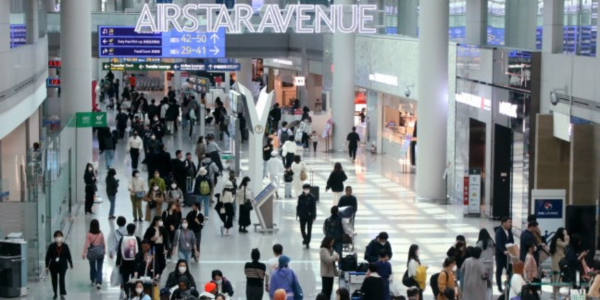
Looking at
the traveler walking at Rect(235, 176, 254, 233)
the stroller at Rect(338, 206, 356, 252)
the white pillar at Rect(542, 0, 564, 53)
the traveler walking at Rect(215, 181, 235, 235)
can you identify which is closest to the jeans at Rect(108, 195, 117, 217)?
the traveler walking at Rect(215, 181, 235, 235)

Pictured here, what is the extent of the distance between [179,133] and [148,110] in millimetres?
1814

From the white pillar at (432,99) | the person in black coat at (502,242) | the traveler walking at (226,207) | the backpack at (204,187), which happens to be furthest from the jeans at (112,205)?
the person in black coat at (502,242)

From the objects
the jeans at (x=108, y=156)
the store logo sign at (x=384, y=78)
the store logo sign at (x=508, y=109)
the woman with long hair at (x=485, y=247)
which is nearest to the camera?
the woman with long hair at (x=485, y=247)

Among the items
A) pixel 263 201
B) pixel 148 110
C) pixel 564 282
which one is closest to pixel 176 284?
pixel 564 282

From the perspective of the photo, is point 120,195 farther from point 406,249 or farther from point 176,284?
point 176,284

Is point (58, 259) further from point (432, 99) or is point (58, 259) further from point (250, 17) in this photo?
point (250, 17)

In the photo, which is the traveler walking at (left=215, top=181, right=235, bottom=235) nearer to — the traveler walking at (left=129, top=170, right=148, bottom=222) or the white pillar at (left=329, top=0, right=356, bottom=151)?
the traveler walking at (left=129, top=170, right=148, bottom=222)

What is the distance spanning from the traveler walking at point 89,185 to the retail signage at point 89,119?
1.19 meters

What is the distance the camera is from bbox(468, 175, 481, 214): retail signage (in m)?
29.2

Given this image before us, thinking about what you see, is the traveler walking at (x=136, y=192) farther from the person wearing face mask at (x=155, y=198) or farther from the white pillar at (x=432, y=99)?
the white pillar at (x=432, y=99)

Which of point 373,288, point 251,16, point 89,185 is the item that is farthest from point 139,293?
point 251,16

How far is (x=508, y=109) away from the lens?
1101 inches

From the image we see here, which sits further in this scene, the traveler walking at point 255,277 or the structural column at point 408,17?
the structural column at point 408,17

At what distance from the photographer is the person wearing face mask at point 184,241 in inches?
872
